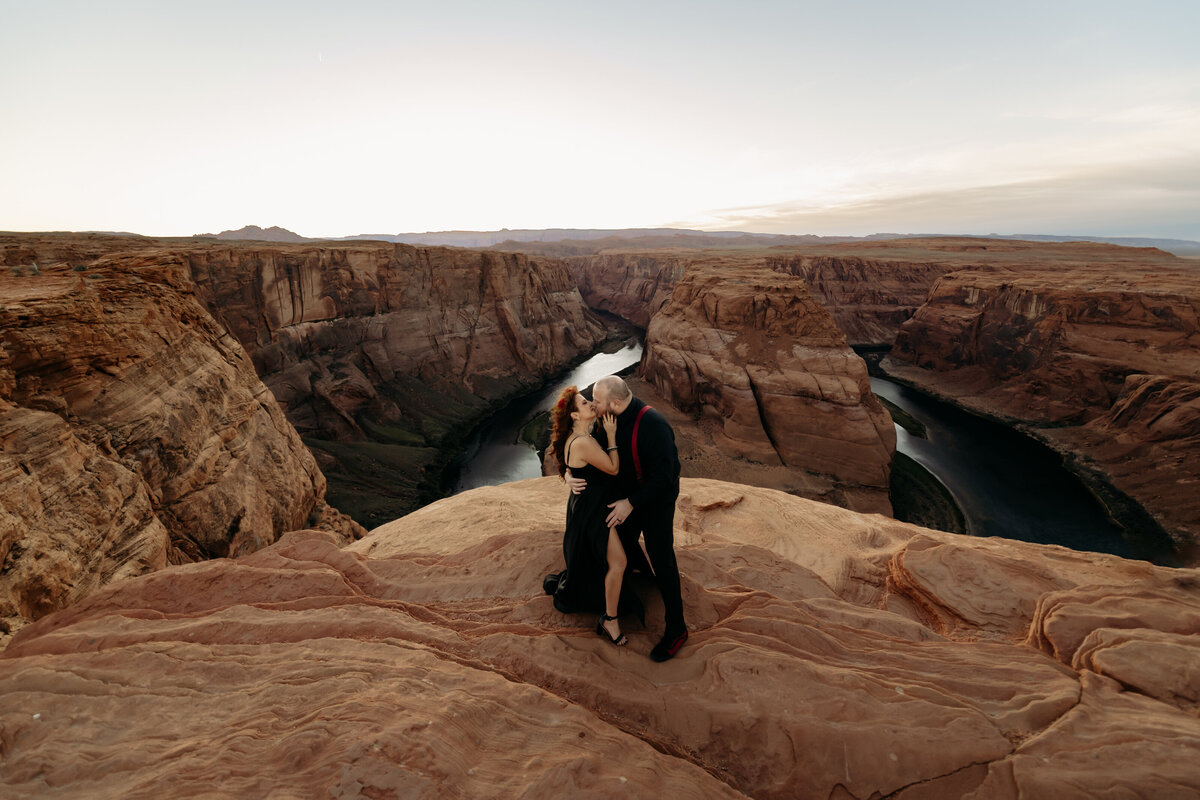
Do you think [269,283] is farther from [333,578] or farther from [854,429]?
[854,429]

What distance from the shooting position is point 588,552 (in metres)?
4.46

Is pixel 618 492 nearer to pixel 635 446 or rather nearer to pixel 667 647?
pixel 635 446

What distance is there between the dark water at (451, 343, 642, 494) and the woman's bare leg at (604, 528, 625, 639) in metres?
21.8

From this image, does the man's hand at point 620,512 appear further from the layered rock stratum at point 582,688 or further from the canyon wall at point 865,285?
the canyon wall at point 865,285

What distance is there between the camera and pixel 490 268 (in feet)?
157

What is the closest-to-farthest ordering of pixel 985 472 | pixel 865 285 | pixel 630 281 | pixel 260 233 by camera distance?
pixel 985 472, pixel 865 285, pixel 630 281, pixel 260 233

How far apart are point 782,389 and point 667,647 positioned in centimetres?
2642

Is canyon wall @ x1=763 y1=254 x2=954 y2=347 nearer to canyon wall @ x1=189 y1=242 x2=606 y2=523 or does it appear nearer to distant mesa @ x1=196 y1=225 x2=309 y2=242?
canyon wall @ x1=189 y1=242 x2=606 y2=523

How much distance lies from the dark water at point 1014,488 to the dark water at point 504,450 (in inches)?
993

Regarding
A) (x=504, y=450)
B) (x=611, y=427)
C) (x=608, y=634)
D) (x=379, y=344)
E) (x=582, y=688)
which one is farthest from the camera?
(x=379, y=344)

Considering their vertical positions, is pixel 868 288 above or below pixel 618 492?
above

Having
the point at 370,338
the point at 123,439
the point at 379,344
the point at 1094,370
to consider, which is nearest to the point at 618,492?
the point at 123,439

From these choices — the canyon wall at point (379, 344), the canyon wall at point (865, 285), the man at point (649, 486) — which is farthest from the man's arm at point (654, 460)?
the canyon wall at point (865, 285)

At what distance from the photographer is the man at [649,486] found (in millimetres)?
3959
